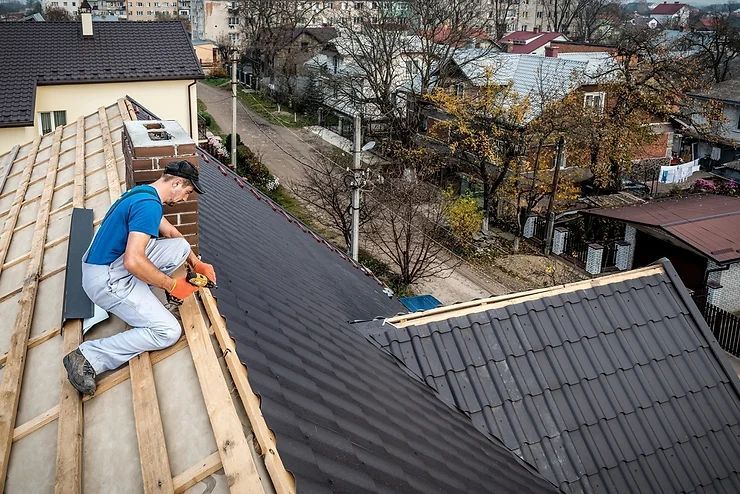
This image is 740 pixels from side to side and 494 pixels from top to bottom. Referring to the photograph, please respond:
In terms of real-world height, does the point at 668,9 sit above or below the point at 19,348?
above

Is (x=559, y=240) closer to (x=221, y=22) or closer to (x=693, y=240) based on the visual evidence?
(x=693, y=240)

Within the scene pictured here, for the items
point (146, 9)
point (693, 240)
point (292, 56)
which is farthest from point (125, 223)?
point (146, 9)

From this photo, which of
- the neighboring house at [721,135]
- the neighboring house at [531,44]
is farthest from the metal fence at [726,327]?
the neighboring house at [531,44]

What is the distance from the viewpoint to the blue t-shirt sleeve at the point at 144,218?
4082 millimetres

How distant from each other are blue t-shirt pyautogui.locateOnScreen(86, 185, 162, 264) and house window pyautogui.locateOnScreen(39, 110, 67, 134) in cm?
1903

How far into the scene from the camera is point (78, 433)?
12.1ft

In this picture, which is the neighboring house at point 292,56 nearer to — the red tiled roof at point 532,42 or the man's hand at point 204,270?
the red tiled roof at point 532,42

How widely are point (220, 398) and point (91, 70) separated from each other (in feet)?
66.6

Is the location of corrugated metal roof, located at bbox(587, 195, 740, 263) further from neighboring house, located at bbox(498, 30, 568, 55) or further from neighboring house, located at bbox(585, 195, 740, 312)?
neighboring house, located at bbox(498, 30, 568, 55)

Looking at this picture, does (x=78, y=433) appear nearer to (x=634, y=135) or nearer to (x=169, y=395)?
(x=169, y=395)

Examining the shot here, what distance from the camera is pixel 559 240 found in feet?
83.4

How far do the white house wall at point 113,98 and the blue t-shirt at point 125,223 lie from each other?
16.6 meters

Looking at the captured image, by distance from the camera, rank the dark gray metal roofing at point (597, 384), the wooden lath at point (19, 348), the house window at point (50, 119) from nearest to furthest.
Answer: the wooden lath at point (19, 348) → the dark gray metal roofing at point (597, 384) → the house window at point (50, 119)

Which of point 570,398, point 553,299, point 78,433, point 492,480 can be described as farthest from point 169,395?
point 553,299
